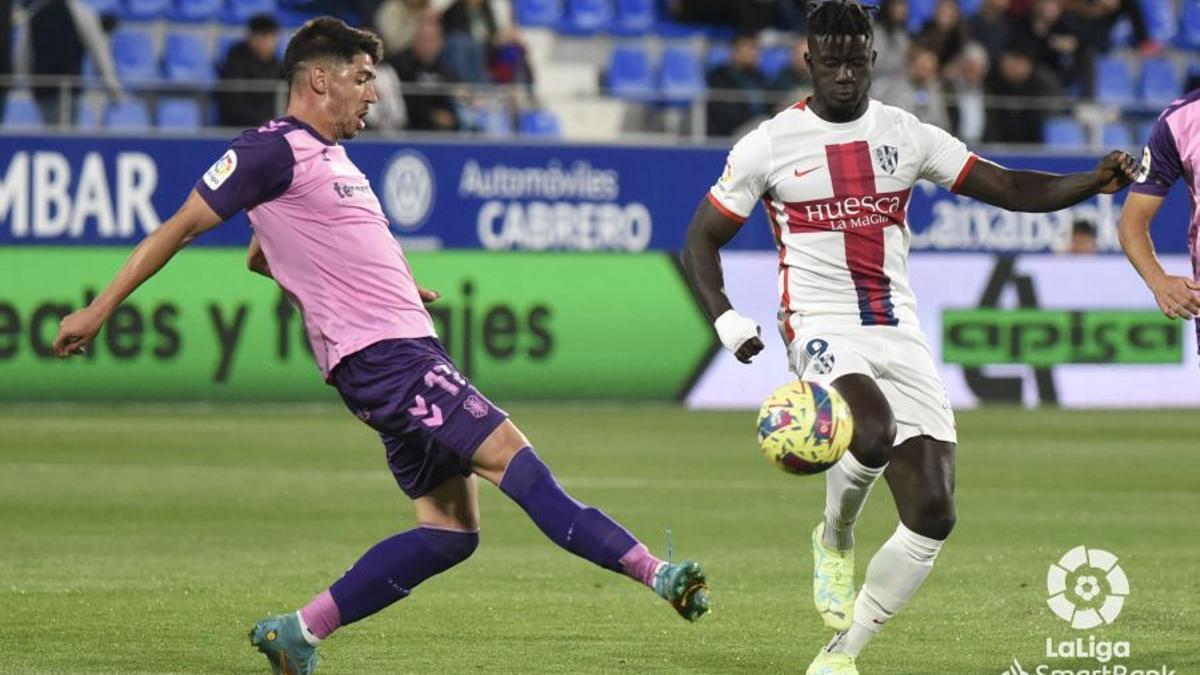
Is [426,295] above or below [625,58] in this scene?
above

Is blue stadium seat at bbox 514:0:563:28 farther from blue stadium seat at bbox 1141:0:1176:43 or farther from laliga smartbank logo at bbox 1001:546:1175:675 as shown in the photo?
laliga smartbank logo at bbox 1001:546:1175:675

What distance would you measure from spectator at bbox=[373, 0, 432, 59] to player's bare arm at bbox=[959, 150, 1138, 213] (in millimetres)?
13803

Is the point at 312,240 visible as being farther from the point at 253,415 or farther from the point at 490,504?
the point at 253,415

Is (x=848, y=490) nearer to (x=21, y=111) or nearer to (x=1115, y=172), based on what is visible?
(x=1115, y=172)

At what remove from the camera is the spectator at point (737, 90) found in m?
21.2

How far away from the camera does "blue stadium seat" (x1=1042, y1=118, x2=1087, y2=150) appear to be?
2241 centimetres

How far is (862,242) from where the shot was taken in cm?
746

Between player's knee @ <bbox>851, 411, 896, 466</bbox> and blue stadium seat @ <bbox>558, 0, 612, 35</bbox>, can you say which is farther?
blue stadium seat @ <bbox>558, 0, 612, 35</bbox>

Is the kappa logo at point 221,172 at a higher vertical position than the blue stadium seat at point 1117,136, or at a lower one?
higher

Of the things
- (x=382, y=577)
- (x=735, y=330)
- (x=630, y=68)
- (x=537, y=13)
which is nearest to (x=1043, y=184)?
(x=735, y=330)

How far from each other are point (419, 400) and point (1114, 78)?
19.8m

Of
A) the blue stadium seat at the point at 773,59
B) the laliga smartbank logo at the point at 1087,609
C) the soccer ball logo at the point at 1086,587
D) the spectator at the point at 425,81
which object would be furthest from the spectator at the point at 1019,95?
the soccer ball logo at the point at 1086,587

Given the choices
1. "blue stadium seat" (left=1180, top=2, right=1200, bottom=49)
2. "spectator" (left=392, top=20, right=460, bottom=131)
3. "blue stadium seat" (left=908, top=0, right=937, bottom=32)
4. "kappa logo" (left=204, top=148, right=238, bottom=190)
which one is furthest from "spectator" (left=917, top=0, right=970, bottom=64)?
"kappa logo" (left=204, top=148, right=238, bottom=190)

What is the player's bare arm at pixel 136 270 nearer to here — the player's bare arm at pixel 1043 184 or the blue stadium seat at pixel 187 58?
the player's bare arm at pixel 1043 184
